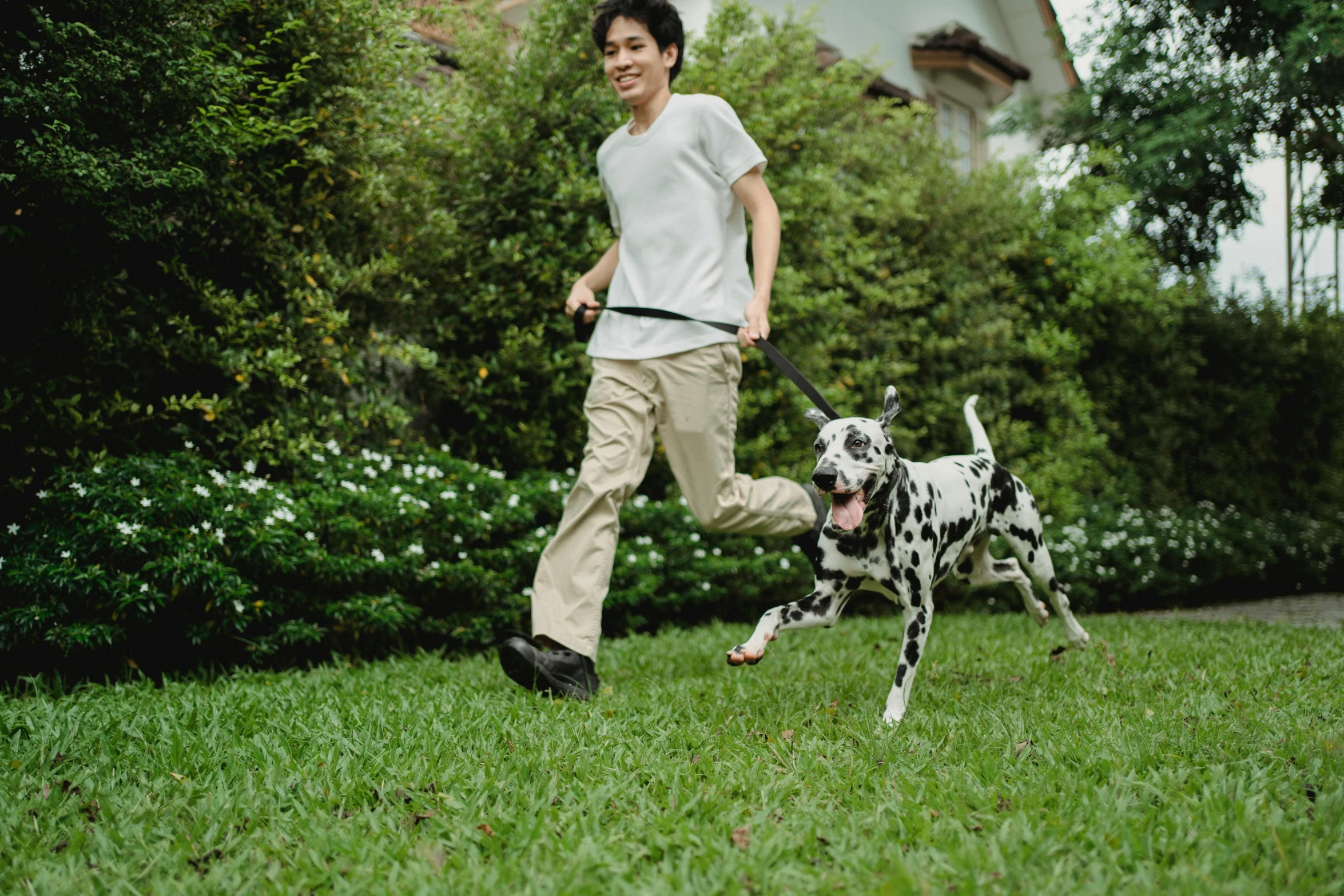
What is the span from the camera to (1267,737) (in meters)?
3.11

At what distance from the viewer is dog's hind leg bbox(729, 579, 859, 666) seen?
3.52 meters

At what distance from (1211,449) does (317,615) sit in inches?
386

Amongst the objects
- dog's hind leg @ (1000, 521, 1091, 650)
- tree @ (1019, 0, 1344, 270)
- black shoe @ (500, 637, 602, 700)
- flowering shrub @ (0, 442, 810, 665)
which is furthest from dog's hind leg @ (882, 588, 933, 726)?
tree @ (1019, 0, 1344, 270)

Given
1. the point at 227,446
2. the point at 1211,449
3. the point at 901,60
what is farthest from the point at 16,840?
the point at 901,60

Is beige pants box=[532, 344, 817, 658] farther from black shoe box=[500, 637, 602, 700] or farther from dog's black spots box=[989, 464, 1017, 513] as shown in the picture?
dog's black spots box=[989, 464, 1017, 513]

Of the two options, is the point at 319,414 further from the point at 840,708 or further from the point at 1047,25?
the point at 1047,25

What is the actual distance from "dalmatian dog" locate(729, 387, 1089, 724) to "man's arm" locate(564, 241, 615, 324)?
47.6 inches

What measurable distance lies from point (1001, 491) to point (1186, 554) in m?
6.27

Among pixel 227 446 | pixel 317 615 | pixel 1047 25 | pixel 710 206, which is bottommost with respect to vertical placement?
pixel 317 615

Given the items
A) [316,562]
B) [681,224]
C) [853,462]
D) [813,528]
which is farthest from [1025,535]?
[316,562]

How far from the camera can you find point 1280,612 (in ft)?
29.6

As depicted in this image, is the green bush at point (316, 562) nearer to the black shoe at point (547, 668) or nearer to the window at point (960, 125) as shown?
the black shoe at point (547, 668)

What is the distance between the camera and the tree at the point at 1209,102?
9.07 metres

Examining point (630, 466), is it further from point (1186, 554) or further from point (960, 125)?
point (960, 125)
